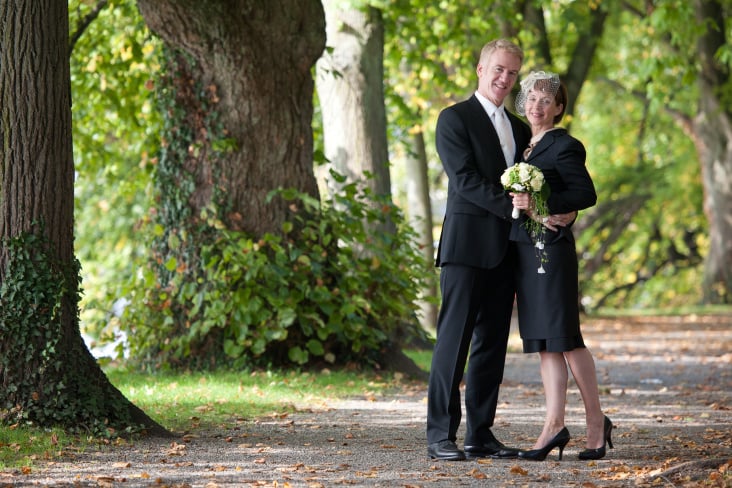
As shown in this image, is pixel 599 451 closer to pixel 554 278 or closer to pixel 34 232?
pixel 554 278

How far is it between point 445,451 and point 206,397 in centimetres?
330

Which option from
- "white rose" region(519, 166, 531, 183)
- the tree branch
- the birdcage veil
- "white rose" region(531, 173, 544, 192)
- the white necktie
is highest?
the tree branch

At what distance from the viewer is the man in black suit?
630 cm

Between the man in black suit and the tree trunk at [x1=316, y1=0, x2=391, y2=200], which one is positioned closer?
the man in black suit

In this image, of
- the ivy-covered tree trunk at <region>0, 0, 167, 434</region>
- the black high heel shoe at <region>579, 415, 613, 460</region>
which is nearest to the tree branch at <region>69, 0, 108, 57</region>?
the ivy-covered tree trunk at <region>0, 0, 167, 434</region>

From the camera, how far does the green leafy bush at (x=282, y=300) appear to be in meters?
10.7

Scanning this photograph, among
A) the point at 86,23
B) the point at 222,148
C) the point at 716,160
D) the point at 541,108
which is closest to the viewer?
the point at 541,108

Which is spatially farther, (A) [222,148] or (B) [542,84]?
(A) [222,148]

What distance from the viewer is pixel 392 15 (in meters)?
15.7

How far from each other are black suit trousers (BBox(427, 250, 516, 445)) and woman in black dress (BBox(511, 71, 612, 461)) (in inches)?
6.5

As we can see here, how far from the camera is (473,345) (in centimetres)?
659

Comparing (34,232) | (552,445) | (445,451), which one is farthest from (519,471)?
(34,232)

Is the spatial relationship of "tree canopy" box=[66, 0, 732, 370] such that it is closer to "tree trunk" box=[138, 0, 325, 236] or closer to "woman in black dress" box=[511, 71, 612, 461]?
"tree trunk" box=[138, 0, 325, 236]

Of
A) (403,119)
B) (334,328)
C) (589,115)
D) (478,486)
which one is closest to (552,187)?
(478,486)
